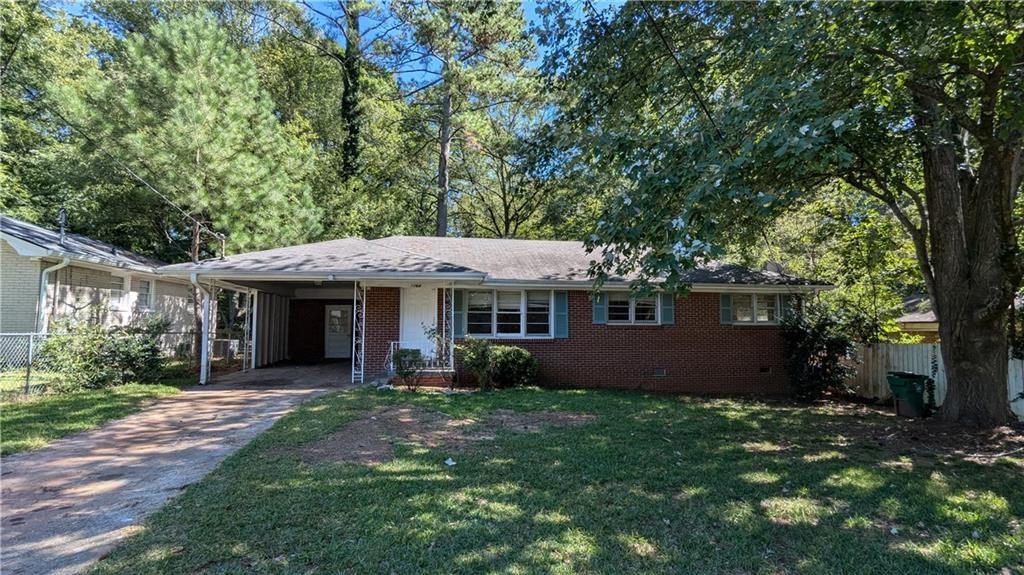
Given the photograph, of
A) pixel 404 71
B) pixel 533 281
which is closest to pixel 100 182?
pixel 404 71

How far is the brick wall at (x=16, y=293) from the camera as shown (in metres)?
12.9

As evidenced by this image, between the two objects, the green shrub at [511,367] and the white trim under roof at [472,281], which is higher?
the white trim under roof at [472,281]

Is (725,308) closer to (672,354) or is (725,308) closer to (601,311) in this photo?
(672,354)

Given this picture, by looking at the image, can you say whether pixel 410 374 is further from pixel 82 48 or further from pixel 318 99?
pixel 82 48

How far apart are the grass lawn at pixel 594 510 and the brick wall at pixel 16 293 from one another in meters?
11.0

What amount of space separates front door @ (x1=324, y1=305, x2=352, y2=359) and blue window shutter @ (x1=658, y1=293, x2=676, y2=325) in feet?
34.6

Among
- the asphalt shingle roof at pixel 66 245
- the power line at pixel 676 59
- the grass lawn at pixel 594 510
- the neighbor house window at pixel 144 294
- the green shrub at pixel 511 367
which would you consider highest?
the power line at pixel 676 59

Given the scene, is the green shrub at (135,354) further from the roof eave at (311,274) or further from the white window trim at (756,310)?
the white window trim at (756,310)

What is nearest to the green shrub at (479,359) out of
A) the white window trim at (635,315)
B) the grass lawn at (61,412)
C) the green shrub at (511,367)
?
the green shrub at (511,367)

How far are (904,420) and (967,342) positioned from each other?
1921 mm

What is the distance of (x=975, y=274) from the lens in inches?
309

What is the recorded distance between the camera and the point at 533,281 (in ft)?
40.5

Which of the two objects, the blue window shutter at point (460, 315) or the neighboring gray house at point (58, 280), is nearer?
the blue window shutter at point (460, 315)

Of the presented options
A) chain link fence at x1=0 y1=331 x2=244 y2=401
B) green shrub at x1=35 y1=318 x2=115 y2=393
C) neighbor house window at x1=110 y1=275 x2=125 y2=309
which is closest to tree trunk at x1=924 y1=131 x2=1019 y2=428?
green shrub at x1=35 y1=318 x2=115 y2=393
